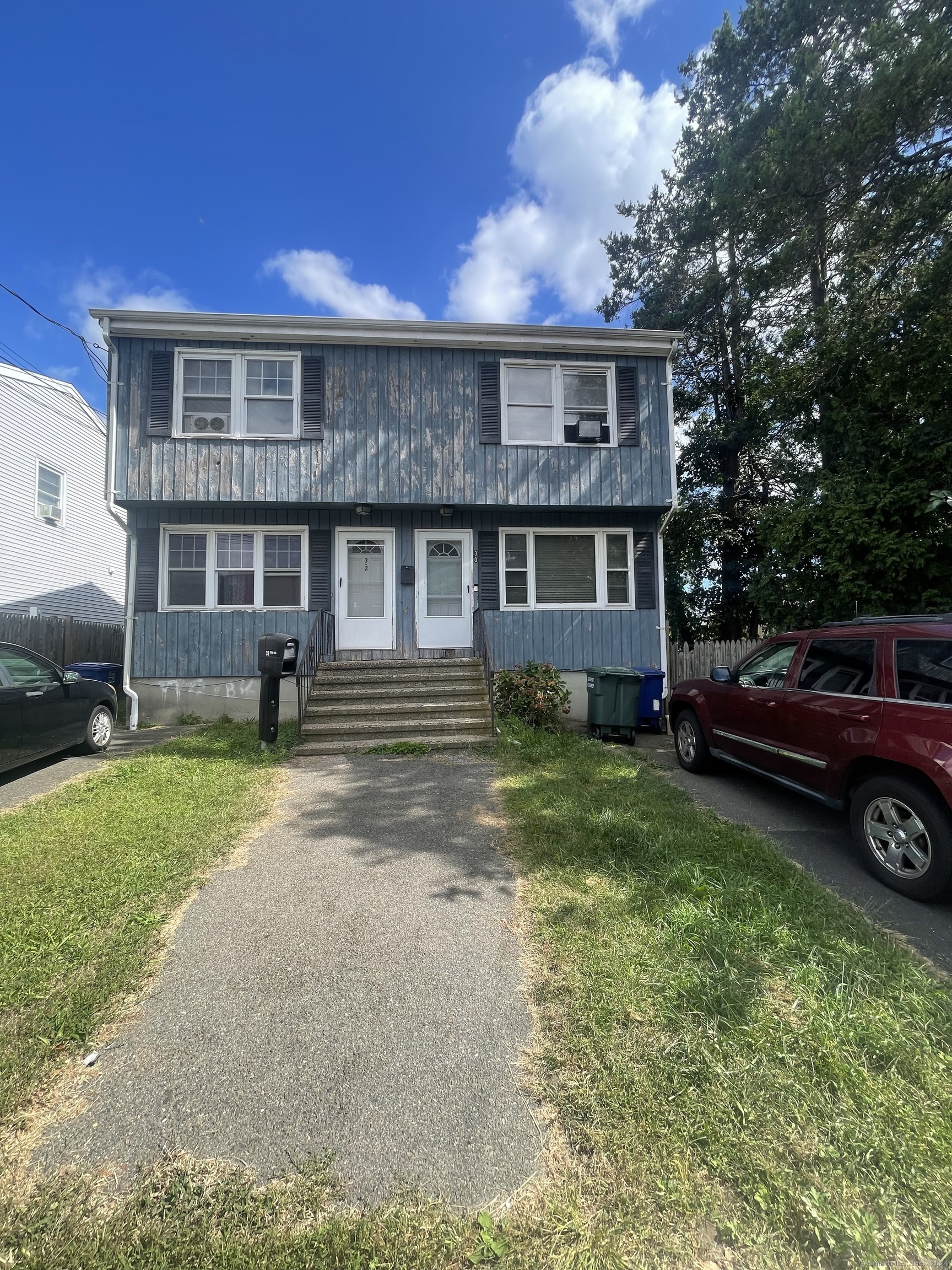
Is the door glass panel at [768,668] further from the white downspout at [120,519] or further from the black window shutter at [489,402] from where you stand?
the white downspout at [120,519]

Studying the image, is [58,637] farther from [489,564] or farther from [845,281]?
[845,281]

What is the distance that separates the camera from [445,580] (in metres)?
10.1

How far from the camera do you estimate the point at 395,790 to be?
18.3ft

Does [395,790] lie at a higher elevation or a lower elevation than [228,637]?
lower

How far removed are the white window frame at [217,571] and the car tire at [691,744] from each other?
20.4ft

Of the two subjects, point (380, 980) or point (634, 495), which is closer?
point (380, 980)

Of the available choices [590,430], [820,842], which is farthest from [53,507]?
[820,842]

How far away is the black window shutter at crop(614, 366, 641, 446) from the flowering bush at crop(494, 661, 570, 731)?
14.6 ft

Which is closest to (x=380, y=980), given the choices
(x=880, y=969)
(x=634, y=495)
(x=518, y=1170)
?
(x=518, y=1170)

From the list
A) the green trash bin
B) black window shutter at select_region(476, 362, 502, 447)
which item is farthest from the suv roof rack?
black window shutter at select_region(476, 362, 502, 447)

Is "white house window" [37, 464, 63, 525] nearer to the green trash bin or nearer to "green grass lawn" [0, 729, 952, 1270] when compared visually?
the green trash bin

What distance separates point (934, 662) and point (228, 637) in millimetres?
9178

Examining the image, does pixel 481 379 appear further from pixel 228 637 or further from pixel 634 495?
pixel 228 637

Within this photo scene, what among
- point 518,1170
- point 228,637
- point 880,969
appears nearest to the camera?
point 518,1170
